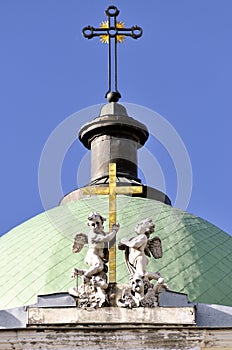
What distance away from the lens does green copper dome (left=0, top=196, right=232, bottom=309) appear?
1495 inches

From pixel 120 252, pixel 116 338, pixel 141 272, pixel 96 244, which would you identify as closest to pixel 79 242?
pixel 96 244

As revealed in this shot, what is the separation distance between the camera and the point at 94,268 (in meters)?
32.5

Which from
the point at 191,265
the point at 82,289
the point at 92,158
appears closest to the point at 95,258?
the point at 82,289

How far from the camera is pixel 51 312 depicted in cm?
3209

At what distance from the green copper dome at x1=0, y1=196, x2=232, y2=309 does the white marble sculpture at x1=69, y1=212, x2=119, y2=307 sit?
434 centimetres

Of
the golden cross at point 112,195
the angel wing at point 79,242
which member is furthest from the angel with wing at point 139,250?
the angel wing at point 79,242

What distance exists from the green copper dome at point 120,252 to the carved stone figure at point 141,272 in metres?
4.12

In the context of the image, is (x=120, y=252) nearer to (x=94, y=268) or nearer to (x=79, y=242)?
(x=79, y=242)

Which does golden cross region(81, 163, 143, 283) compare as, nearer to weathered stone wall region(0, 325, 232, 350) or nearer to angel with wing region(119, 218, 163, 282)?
angel with wing region(119, 218, 163, 282)

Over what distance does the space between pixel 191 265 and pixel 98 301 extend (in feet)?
22.4

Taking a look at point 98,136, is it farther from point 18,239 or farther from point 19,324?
point 19,324

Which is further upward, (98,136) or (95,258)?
(98,136)

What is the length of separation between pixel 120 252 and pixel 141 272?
567 cm

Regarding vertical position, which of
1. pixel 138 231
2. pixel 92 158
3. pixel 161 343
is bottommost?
pixel 161 343
